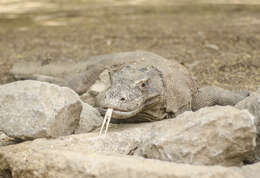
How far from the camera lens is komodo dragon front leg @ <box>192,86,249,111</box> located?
13.1ft

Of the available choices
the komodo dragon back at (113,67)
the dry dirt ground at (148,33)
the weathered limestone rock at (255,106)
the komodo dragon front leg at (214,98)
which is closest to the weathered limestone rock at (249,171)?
the weathered limestone rock at (255,106)

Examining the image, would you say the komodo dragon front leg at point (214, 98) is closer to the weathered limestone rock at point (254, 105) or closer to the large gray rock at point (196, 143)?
the weathered limestone rock at point (254, 105)

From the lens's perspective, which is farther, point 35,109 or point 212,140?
point 35,109

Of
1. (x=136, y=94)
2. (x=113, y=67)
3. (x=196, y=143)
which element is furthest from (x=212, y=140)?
(x=113, y=67)

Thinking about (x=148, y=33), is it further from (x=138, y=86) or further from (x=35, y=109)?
(x=35, y=109)

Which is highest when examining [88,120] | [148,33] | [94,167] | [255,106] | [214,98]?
[255,106]

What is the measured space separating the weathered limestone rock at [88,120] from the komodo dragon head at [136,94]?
0.29 metres

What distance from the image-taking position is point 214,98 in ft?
13.4

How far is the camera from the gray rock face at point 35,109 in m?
2.86

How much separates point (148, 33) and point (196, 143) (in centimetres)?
579

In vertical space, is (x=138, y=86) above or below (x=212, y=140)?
above

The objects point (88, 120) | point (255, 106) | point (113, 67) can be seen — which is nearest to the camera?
point (255, 106)

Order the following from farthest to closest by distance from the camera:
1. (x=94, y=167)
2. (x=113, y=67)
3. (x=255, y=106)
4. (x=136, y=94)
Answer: (x=113, y=67)
(x=136, y=94)
(x=255, y=106)
(x=94, y=167)

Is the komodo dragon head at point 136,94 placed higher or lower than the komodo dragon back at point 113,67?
higher
